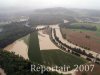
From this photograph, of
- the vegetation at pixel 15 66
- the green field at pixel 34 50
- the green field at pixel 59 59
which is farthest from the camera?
the green field at pixel 34 50

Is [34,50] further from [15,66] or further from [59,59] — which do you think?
[15,66]

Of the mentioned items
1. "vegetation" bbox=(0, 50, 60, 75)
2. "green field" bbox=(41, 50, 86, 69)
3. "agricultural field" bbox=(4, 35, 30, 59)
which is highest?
"vegetation" bbox=(0, 50, 60, 75)

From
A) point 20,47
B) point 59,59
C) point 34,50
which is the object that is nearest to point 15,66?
point 59,59

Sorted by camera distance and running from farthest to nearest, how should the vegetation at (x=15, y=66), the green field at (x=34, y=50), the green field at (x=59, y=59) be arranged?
the green field at (x=34, y=50), the green field at (x=59, y=59), the vegetation at (x=15, y=66)

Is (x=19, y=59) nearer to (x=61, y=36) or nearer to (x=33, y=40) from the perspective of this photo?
(x=33, y=40)

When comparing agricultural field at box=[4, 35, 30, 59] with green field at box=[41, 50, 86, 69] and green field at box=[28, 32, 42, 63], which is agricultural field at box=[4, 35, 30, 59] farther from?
green field at box=[41, 50, 86, 69]

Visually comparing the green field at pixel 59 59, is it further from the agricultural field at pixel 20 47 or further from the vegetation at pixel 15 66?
the vegetation at pixel 15 66

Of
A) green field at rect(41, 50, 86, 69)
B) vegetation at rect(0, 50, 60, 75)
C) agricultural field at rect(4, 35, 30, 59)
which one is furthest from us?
agricultural field at rect(4, 35, 30, 59)

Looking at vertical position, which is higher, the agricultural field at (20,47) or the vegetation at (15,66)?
the vegetation at (15,66)
